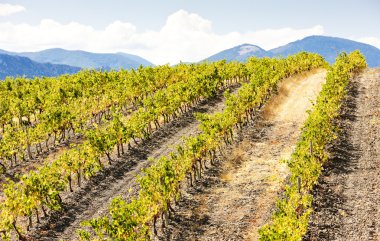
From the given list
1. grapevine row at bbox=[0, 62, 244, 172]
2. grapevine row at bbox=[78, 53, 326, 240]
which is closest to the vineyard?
grapevine row at bbox=[78, 53, 326, 240]

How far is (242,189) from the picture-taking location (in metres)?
27.3

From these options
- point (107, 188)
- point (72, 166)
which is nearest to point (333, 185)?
point (107, 188)

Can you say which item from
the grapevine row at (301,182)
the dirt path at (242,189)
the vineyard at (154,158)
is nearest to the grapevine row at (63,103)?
the vineyard at (154,158)

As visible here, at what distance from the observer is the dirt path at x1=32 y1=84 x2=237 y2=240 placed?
24.1m

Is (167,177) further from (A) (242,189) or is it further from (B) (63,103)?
(B) (63,103)

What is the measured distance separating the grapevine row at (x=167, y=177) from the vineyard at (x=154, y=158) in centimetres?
8

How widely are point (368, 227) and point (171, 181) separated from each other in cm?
1192

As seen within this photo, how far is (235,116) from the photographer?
37.9 meters

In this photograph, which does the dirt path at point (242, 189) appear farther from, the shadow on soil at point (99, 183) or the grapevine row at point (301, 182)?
the shadow on soil at point (99, 183)

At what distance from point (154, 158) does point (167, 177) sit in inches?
489

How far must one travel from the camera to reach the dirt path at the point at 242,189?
22.4 m

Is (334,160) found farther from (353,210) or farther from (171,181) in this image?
(171,181)

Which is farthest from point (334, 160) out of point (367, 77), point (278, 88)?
point (367, 77)

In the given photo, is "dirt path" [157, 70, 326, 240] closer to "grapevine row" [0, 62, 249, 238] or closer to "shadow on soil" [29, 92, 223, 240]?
"shadow on soil" [29, 92, 223, 240]
